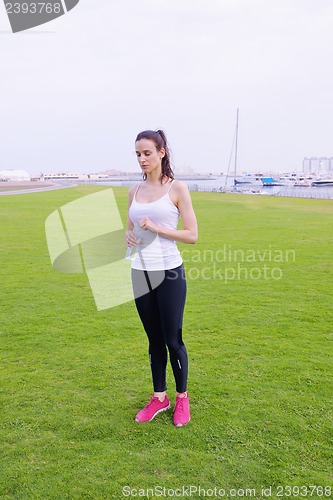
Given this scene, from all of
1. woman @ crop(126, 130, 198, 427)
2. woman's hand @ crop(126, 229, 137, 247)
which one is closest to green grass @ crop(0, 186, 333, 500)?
woman @ crop(126, 130, 198, 427)

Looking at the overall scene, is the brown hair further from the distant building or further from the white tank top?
the distant building

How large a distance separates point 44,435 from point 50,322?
2.35 meters

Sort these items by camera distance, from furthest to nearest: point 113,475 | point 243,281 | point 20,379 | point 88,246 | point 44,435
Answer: point 88,246 < point 243,281 < point 20,379 < point 44,435 < point 113,475

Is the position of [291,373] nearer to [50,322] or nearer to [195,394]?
[195,394]

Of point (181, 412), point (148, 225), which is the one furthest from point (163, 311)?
point (181, 412)

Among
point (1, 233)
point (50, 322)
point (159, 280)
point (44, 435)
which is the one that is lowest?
point (1, 233)

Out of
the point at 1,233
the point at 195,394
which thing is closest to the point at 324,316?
the point at 195,394

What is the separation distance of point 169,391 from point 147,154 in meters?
1.96

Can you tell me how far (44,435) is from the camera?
2904 millimetres

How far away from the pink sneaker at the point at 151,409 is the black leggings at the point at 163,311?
0.20m

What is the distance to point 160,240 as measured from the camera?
277 centimetres

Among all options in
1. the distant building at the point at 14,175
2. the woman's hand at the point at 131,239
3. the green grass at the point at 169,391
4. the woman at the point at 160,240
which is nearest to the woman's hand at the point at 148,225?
the woman at the point at 160,240

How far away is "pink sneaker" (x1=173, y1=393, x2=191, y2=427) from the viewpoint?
3008 mm

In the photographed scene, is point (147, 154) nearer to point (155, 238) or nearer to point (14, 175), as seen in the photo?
point (155, 238)
